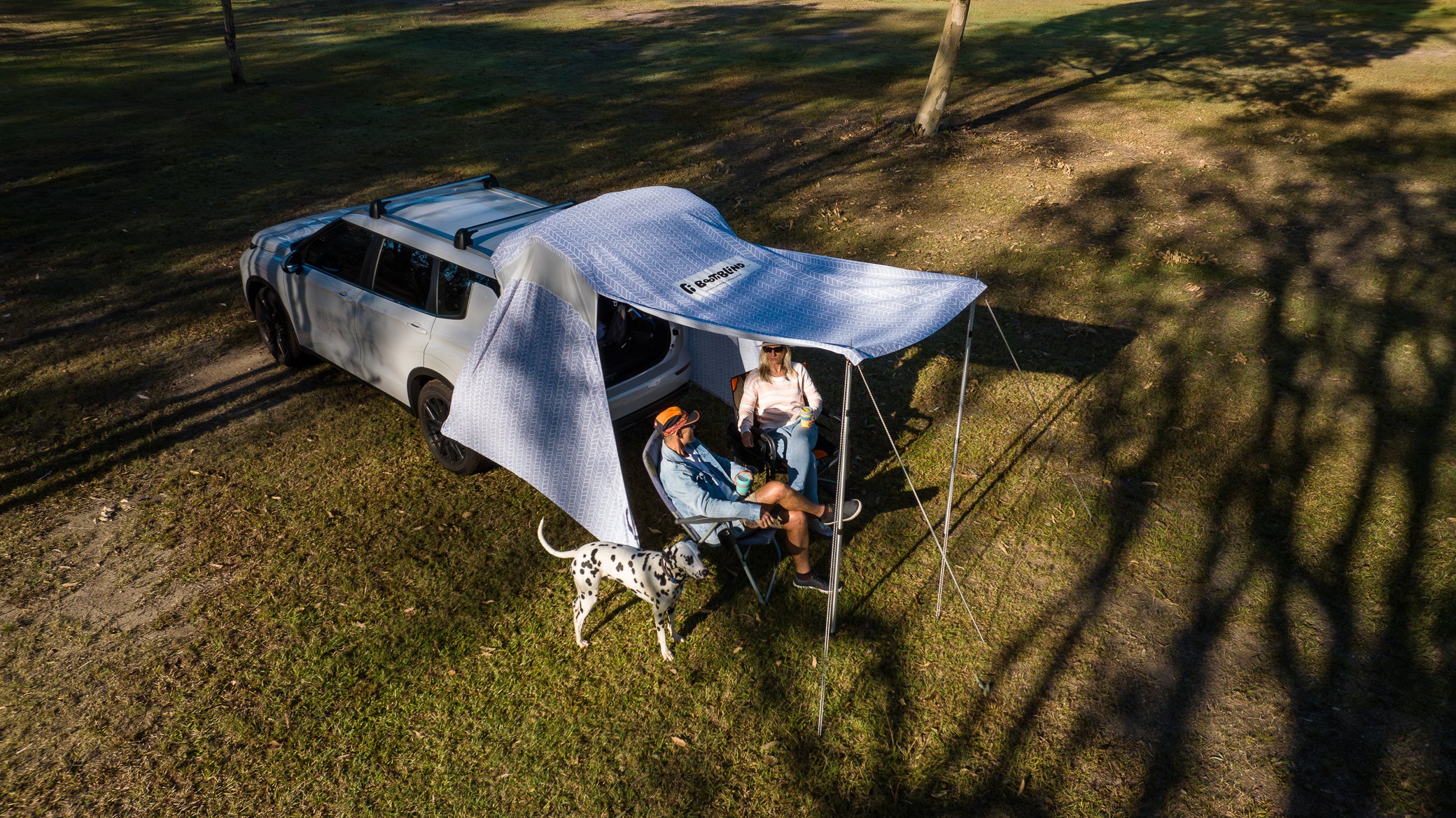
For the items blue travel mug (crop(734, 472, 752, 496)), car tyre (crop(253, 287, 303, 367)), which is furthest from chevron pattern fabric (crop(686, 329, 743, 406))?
car tyre (crop(253, 287, 303, 367))

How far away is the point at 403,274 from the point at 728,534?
132 inches

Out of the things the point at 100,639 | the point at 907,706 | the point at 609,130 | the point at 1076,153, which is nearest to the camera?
the point at 907,706

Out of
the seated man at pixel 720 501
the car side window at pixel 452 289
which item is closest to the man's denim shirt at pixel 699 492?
the seated man at pixel 720 501

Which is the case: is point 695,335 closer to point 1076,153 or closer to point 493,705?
point 493,705

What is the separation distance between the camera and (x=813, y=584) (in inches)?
222

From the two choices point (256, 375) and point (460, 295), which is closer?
point (460, 295)

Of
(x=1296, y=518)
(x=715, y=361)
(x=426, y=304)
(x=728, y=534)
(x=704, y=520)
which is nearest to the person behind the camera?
(x=704, y=520)

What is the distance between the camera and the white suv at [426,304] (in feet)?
20.3

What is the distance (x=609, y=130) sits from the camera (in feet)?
55.0

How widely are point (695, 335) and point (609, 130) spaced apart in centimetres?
Result: 1083

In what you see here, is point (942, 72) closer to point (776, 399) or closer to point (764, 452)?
point (776, 399)

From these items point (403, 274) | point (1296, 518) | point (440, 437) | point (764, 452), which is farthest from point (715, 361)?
point (1296, 518)

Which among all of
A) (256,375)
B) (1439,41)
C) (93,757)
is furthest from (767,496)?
(1439,41)

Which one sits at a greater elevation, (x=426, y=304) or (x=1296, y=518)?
(x=426, y=304)
